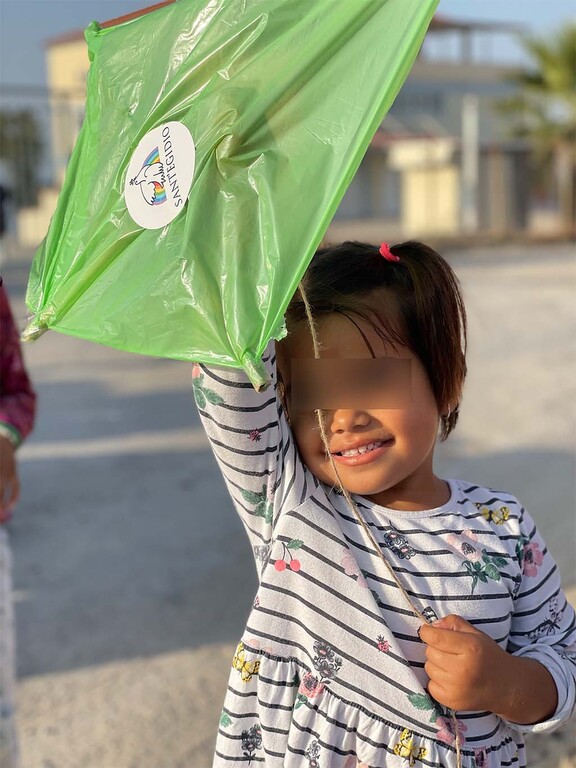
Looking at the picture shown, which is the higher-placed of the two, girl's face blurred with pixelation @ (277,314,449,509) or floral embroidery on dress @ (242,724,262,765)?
girl's face blurred with pixelation @ (277,314,449,509)

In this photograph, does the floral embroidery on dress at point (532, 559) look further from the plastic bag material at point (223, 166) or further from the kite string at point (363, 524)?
the plastic bag material at point (223, 166)

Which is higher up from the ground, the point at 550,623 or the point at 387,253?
the point at 387,253

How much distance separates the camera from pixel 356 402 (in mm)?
1249

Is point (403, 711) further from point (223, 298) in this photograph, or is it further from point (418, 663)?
point (223, 298)

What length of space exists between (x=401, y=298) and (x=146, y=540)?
2.80m

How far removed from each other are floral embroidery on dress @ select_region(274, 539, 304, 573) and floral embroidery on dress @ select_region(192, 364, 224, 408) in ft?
0.80

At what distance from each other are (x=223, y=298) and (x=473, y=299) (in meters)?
9.20

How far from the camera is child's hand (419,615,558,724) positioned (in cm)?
121

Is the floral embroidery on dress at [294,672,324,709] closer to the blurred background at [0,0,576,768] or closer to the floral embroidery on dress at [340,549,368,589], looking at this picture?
the floral embroidery on dress at [340,549,368,589]

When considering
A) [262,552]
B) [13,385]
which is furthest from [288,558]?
[13,385]

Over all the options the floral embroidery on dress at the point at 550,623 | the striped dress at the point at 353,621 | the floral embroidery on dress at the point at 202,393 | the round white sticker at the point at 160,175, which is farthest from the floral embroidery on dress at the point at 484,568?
the round white sticker at the point at 160,175

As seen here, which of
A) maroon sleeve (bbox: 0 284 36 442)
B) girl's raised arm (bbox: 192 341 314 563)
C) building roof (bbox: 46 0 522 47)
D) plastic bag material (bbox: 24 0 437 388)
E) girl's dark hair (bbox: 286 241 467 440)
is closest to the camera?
plastic bag material (bbox: 24 0 437 388)

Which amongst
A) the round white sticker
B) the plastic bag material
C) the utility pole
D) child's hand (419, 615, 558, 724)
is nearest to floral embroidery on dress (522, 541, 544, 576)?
child's hand (419, 615, 558, 724)

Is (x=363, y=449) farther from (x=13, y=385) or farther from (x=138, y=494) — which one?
(x=138, y=494)
